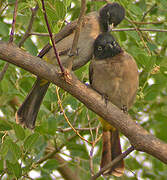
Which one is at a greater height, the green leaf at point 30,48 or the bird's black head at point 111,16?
the bird's black head at point 111,16

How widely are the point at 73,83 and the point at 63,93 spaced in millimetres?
915

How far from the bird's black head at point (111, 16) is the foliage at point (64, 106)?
10 centimetres

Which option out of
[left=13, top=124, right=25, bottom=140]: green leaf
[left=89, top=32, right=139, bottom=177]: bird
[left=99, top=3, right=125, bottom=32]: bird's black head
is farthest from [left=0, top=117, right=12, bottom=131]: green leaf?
[left=99, top=3, right=125, bottom=32]: bird's black head

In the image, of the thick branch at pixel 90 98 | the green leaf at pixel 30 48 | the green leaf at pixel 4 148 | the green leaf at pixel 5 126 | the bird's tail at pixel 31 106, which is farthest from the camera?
the green leaf at pixel 30 48

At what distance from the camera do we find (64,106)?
3.66m

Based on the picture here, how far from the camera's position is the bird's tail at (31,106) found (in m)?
3.62

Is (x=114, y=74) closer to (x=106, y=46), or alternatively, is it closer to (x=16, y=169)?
(x=106, y=46)

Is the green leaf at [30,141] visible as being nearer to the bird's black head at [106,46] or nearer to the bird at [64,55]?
the bird at [64,55]

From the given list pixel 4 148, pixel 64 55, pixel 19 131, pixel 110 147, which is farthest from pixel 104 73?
pixel 4 148

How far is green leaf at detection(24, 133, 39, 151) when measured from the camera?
2918 millimetres

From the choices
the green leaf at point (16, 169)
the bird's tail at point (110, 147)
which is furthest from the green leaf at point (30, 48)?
the green leaf at point (16, 169)

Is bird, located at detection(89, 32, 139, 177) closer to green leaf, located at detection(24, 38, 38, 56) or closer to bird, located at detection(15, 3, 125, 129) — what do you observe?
bird, located at detection(15, 3, 125, 129)

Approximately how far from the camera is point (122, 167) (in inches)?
141

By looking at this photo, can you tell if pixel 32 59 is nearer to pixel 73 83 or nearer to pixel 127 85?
pixel 73 83
